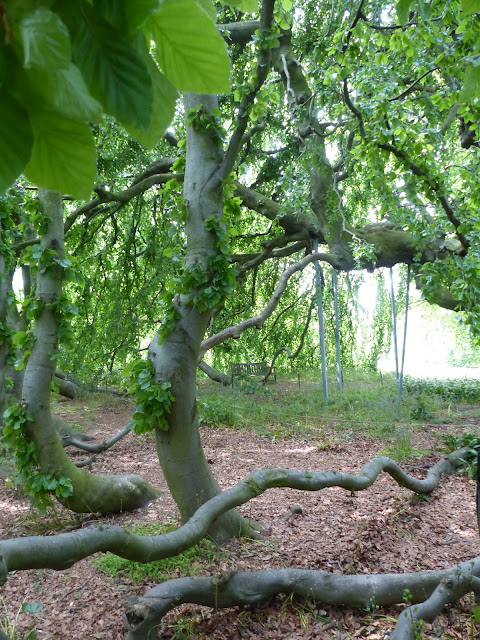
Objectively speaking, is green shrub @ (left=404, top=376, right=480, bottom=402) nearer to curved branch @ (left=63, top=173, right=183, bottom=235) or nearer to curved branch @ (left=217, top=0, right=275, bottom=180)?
curved branch @ (left=63, top=173, right=183, bottom=235)

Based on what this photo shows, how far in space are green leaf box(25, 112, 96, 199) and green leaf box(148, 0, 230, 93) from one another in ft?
0.32

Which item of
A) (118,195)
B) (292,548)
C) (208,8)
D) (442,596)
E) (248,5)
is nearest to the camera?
(208,8)

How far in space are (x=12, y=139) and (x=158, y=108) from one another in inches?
6.2

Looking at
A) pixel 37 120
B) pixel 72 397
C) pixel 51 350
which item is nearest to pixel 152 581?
pixel 51 350

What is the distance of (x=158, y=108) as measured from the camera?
17.5 inches

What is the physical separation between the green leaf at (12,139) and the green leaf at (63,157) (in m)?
0.02

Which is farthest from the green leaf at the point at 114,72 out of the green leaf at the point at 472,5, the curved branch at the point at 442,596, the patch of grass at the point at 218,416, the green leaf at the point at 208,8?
the patch of grass at the point at 218,416

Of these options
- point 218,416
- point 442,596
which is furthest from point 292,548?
point 218,416

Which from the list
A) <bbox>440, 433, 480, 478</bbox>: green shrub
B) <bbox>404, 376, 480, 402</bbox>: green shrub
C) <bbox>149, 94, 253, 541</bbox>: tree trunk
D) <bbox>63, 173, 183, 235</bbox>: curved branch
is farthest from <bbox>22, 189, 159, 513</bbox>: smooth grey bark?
<bbox>404, 376, 480, 402</bbox>: green shrub

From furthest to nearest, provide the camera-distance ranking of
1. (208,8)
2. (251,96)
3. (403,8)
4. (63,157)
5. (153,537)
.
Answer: (251,96) → (153,537) → (403,8) → (208,8) → (63,157)

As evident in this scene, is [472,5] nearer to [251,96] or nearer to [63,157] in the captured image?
[63,157]

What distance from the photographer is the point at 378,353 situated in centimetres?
1282

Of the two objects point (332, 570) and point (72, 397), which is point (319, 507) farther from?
point (72, 397)

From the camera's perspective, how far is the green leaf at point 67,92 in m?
0.29
